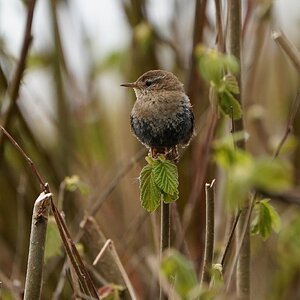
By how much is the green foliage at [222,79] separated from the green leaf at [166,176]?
0.27m

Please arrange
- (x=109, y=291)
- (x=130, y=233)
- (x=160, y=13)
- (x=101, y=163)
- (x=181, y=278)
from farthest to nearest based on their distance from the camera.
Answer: (x=101, y=163), (x=160, y=13), (x=130, y=233), (x=109, y=291), (x=181, y=278)

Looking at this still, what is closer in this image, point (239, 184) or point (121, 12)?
point (239, 184)

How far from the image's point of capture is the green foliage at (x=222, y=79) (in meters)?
1.87

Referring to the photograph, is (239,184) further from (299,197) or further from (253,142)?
(253,142)

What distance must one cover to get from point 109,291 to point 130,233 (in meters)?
1.16

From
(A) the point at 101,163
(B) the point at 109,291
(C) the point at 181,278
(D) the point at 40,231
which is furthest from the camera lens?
(A) the point at 101,163

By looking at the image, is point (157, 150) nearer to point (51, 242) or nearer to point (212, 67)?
point (212, 67)

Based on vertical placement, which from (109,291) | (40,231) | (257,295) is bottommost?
(257,295)

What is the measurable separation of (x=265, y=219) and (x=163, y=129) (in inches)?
15.0

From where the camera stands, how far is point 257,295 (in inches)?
128

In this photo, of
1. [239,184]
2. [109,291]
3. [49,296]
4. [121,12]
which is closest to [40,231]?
[109,291]

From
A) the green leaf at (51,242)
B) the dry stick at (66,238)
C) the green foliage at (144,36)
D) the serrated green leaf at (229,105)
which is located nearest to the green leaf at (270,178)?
the dry stick at (66,238)

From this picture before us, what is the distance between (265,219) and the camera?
1905 mm

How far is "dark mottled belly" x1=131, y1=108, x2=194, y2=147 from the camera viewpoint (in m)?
2.04
